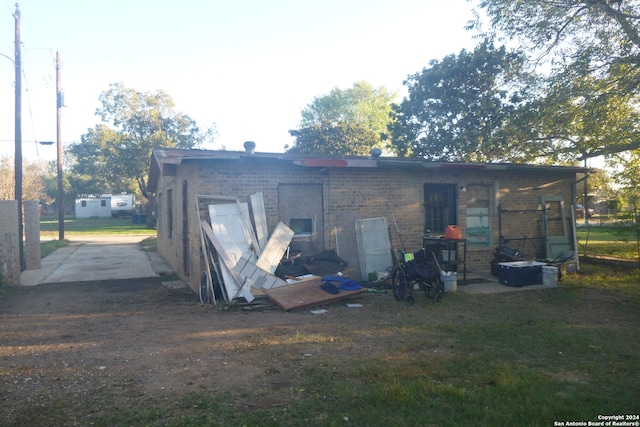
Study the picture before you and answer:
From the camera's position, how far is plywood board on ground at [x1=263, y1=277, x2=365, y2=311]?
804cm

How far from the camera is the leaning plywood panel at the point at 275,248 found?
9.12 meters

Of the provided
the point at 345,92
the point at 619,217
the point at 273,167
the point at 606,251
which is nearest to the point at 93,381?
the point at 273,167

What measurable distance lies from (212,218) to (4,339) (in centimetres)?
395

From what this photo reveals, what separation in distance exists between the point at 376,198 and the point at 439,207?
79.3 inches

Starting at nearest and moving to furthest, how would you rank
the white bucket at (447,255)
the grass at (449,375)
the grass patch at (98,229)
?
1. the grass at (449,375)
2. the white bucket at (447,255)
3. the grass patch at (98,229)

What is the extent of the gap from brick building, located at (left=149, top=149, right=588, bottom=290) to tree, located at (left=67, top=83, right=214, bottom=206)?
23.4 meters

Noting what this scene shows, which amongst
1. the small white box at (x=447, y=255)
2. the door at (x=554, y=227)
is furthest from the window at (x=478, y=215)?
the door at (x=554, y=227)

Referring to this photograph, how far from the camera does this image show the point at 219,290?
29.6 ft

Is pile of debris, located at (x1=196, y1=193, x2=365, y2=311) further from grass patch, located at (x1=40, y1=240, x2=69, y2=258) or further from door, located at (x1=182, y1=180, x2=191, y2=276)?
grass patch, located at (x1=40, y1=240, x2=69, y2=258)

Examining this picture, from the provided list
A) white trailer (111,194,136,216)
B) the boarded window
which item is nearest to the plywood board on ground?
the boarded window

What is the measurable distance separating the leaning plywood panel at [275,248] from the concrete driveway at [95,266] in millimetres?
5031

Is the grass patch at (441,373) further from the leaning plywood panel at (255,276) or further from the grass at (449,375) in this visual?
the leaning plywood panel at (255,276)

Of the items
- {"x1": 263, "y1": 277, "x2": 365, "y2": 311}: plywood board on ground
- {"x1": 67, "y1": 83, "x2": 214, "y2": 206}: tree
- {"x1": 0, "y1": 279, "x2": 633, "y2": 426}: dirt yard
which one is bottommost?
{"x1": 0, "y1": 279, "x2": 633, "y2": 426}: dirt yard

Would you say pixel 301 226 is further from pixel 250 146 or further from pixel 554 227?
pixel 554 227
